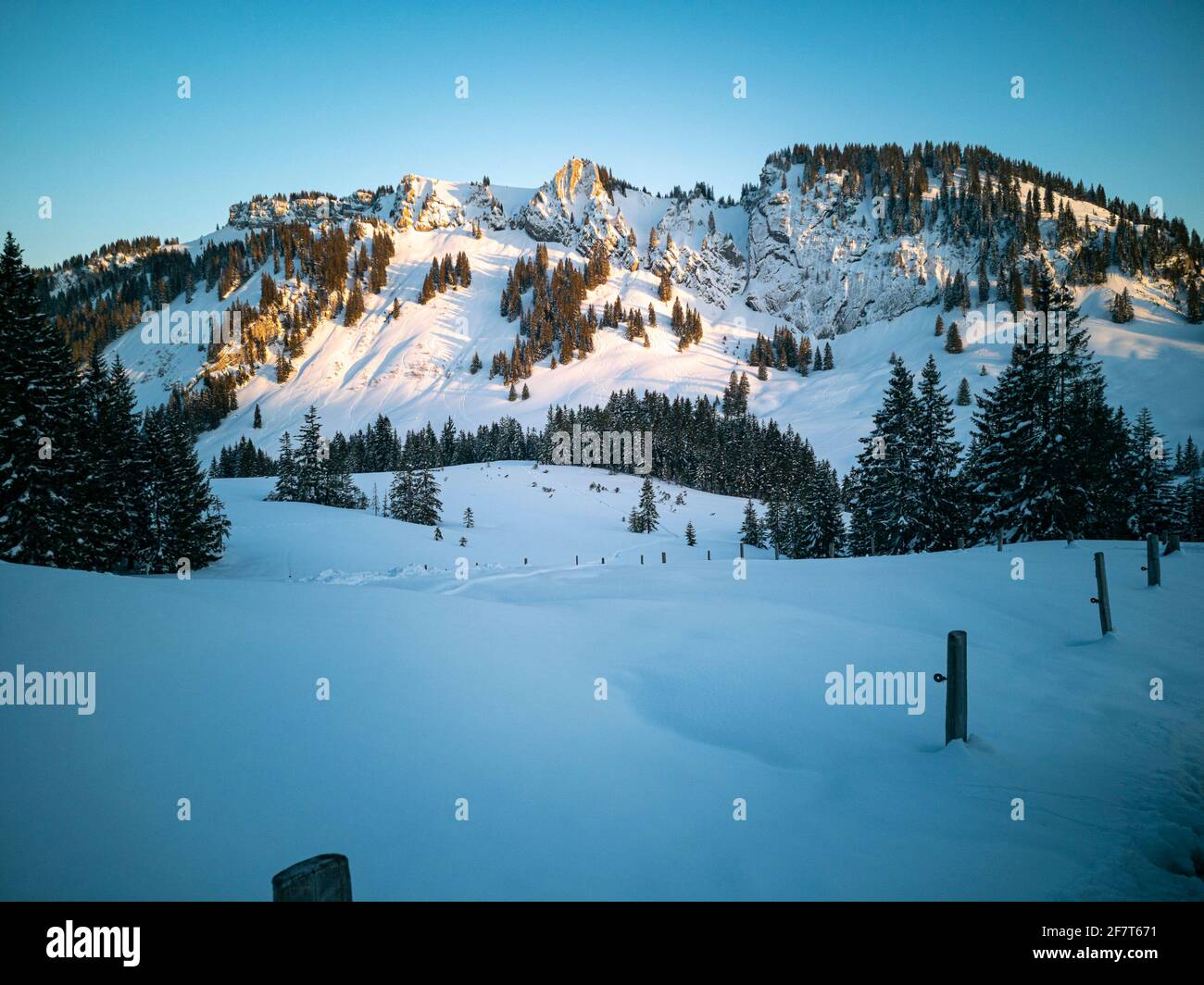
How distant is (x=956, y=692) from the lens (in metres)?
5.76

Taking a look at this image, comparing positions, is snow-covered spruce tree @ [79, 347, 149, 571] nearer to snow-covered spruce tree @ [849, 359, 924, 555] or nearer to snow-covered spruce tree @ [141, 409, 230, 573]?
snow-covered spruce tree @ [141, 409, 230, 573]

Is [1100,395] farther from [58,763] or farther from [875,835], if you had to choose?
[58,763]

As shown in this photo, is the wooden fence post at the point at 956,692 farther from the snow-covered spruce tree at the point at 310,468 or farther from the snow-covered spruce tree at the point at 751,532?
the snow-covered spruce tree at the point at 310,468

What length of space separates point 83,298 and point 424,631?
258m

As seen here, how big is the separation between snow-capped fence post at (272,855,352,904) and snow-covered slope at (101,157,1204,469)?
89.1m

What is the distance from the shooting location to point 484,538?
41.2 metres

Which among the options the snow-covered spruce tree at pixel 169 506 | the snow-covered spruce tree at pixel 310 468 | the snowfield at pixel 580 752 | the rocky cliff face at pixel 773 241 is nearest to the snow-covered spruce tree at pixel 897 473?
the snowfield at pixel 580 752

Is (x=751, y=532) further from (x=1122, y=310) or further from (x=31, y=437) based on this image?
(x=1122, y=310)

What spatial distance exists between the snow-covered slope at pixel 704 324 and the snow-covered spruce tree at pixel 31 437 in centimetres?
8527

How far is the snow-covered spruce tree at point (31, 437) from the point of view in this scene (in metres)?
18.3

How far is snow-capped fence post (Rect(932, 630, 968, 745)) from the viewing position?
5.65 metres

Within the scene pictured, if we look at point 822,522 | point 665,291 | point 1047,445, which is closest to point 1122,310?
point 665,291

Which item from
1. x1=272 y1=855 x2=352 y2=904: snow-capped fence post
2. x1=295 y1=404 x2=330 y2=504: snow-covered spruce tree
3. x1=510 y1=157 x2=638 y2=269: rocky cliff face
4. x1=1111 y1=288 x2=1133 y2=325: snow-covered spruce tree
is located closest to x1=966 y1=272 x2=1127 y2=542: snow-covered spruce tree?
x1=272 y1=855 x2=352 y2=904: snow-capped fence post
